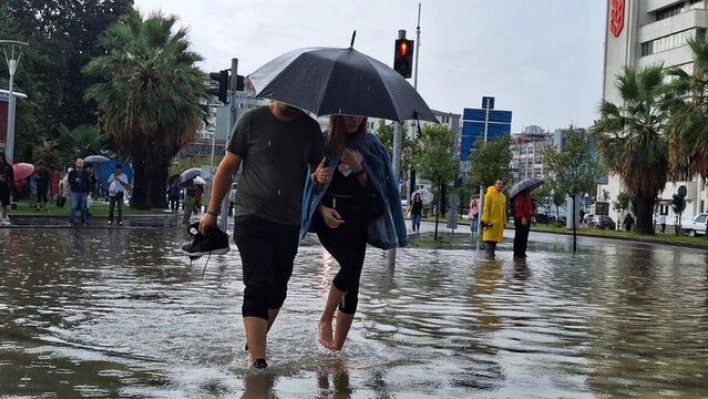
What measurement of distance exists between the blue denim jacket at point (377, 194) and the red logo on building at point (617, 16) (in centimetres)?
8093

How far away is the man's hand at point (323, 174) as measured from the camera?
5902mm

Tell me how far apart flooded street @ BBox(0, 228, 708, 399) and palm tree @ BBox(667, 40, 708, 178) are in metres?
23.1

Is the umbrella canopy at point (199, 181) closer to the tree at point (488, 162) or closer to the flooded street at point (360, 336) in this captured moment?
the tree at point (488, 162)

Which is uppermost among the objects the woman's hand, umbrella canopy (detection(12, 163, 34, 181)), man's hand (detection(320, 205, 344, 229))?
umbrella canopy (detection(12, 163, 34, 181))

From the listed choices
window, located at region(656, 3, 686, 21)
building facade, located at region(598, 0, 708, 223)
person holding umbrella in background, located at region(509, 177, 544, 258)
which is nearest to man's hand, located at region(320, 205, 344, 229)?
person holding umbrella in background, located at region(509, 177, 544, 258)

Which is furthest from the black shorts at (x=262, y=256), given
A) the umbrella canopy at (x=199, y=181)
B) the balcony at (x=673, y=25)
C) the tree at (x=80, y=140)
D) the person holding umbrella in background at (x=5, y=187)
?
the balcony at (x=673, y=25)

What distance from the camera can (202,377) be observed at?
545cm

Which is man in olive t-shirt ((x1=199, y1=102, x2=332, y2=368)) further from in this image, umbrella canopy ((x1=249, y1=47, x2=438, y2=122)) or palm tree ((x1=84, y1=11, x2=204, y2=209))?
palm tree ((x1=84, y1=11, x2=204, y2=209))

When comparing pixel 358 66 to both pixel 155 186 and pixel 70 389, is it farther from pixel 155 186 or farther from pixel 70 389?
pixel 155 186

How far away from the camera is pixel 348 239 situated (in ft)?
20.3

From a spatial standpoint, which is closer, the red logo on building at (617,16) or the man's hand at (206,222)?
the man's hand at (206,222)

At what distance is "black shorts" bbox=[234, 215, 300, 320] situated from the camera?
220 inches

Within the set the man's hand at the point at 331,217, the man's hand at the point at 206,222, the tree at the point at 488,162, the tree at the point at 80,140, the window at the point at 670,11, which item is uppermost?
the window at the point at 670,11

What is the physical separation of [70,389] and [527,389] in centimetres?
243
